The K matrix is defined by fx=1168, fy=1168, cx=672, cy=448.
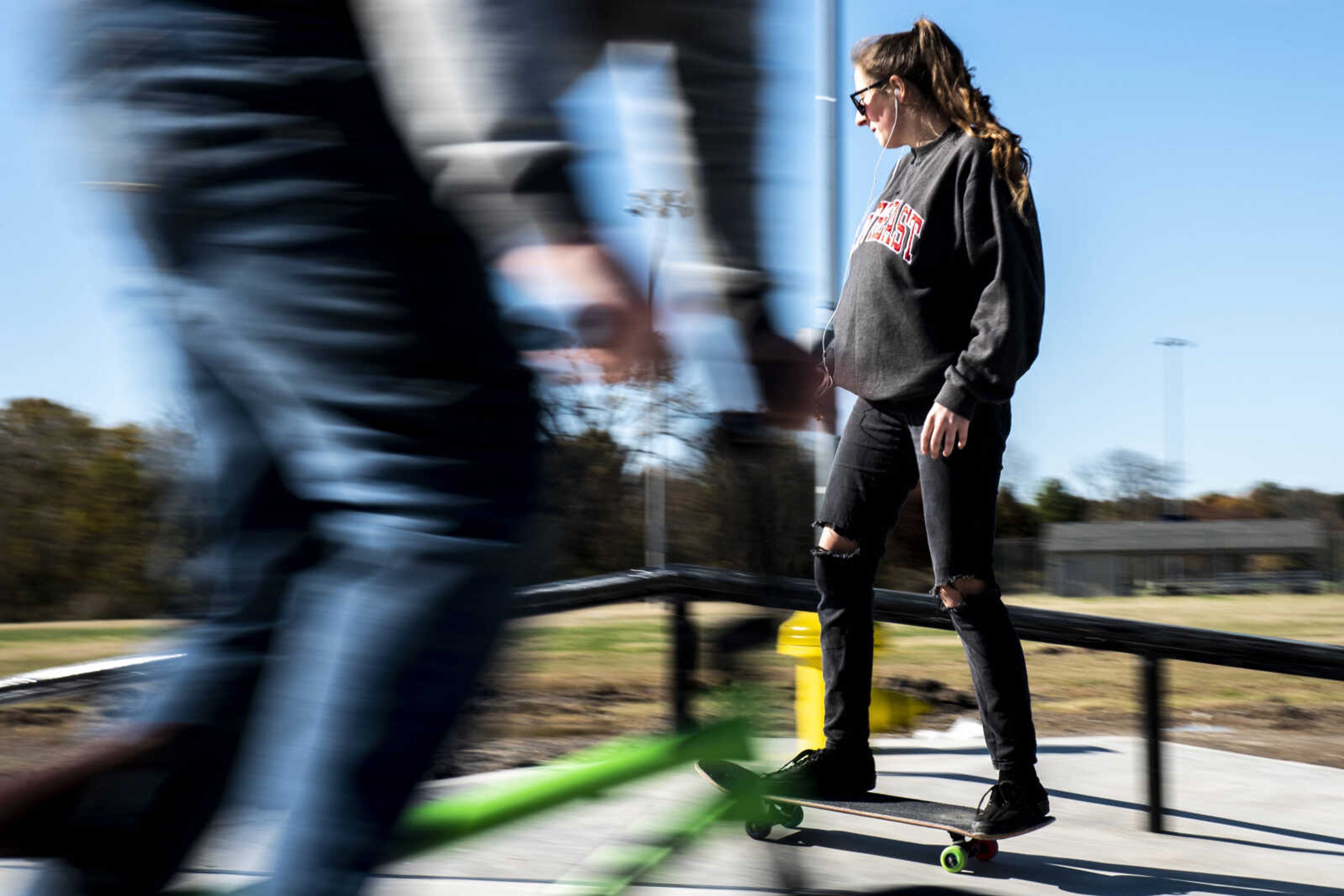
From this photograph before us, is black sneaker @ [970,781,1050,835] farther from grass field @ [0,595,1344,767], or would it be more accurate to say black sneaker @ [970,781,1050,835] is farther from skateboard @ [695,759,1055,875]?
grass field @ [0,595,1344,767]

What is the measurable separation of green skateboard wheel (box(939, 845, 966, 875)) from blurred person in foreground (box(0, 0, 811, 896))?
169 centimetres

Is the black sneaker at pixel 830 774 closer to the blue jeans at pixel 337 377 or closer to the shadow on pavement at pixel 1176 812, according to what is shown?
the shadow on pavement at pixel 1176 812

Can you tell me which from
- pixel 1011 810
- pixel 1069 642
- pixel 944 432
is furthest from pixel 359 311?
pixel 1069 642

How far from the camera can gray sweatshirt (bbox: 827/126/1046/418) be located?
2.21m

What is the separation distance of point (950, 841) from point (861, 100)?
1.68m

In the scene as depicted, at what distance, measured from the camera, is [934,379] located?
232 centimetres

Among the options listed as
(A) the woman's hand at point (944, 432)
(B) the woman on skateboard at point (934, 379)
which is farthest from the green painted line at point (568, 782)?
(A) the woman's hand at point (944, 432)

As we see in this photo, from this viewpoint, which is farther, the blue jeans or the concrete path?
the concrete path

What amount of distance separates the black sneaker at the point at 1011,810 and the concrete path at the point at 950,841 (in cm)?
12

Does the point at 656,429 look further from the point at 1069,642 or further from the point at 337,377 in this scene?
the point at 1069,642

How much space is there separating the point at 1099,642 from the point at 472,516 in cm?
224

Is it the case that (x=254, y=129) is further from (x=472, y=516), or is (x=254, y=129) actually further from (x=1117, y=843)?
(x=1117, y=843)

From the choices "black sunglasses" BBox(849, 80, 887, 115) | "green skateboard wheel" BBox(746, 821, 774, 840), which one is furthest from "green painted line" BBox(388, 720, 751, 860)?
"black sunglasses" BBox(849, 80, 887, 115)

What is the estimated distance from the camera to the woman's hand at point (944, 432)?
7.30ft
